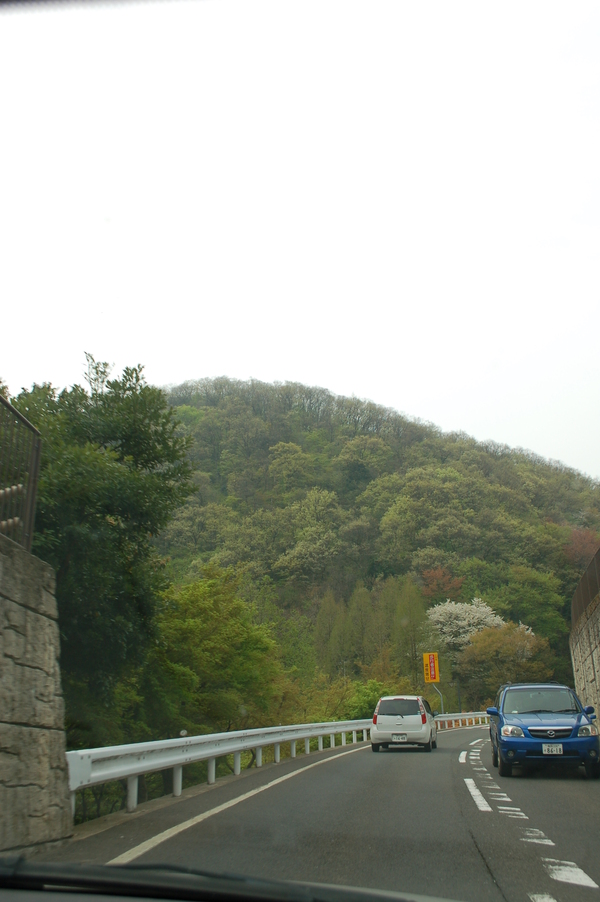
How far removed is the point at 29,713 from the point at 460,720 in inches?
1754

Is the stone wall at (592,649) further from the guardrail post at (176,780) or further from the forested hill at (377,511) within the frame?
the forested hill at (377,511)

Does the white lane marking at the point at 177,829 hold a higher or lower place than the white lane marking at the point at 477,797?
higher

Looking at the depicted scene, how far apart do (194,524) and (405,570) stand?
25589 millimetres

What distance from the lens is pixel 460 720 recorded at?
4675 cm

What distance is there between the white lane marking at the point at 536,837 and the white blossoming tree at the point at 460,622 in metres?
65.8

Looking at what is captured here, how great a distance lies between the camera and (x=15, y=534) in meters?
7.59

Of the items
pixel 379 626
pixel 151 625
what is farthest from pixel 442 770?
pixel 379 626

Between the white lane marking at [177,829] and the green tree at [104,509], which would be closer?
the white lane marking at [177,829]

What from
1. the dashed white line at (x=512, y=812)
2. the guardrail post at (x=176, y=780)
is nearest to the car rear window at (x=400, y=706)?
the guardrail post at (x=176, y=780)

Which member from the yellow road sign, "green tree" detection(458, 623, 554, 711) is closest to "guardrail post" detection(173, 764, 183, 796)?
the yellow road sign

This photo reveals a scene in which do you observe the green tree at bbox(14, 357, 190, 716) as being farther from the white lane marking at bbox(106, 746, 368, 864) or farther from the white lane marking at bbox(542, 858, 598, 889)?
the white lane marking at bbox(542, 858, 598, 889)

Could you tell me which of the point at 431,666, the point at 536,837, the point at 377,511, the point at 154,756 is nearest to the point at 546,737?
the point at 536,837

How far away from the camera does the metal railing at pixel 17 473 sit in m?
7.42

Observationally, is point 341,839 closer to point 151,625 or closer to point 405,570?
point 151,625
